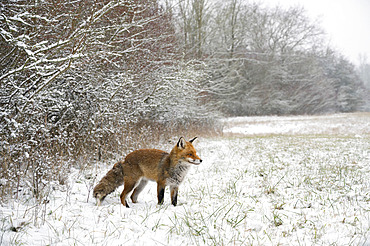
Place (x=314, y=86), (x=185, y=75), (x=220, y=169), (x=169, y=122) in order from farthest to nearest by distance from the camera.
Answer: (x=314, y=86) < (x=169, y=122) < (x=185, y=75) < (x=220, y=169)

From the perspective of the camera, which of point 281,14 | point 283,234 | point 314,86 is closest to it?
point 283,234

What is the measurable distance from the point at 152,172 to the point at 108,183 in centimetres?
75

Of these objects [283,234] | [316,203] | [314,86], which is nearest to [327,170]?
[316,203]

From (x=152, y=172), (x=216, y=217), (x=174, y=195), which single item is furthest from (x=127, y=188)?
(x=216, y=217)

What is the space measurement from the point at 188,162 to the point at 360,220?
2455 mm

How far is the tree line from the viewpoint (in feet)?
14.8

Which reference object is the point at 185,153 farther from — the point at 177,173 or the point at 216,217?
the point at 216,217

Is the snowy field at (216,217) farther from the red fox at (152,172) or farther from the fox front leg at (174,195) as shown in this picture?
the red fox at (152,172)

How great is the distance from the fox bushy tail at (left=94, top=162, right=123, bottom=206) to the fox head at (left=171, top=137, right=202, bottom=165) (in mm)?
1037

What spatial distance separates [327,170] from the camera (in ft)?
19.9

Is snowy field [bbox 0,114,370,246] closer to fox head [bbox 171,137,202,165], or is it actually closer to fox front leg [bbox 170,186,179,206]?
fox front leg [bbox 170,186,179,206]

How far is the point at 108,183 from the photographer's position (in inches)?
162

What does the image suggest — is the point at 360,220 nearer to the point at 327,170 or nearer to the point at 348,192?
the point at 348,192

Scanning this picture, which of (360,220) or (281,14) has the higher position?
(281,14)
